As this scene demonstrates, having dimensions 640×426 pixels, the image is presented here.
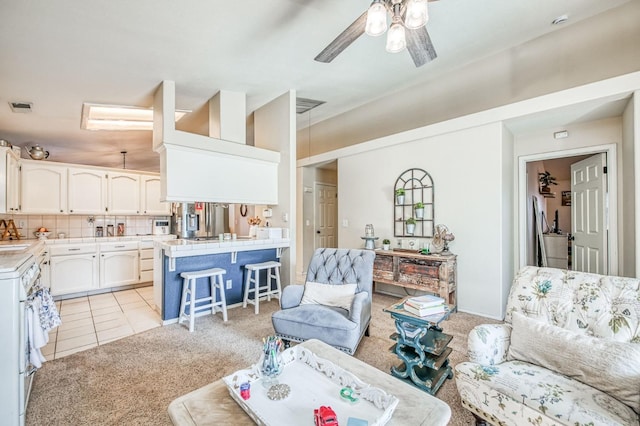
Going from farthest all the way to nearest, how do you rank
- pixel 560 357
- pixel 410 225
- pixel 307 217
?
pixel 307 217, pixel 410 225, pixel 560 357

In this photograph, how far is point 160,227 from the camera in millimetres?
6055

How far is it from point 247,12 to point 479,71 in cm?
319

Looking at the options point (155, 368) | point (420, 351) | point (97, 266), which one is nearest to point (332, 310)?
point (420, 351)

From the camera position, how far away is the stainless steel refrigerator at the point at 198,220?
5328 millimetres

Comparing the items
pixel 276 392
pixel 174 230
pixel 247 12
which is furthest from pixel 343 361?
pixel 174 230

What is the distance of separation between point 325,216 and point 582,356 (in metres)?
5.37

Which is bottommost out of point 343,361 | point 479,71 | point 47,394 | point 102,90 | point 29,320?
point 47,394

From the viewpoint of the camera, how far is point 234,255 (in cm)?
397

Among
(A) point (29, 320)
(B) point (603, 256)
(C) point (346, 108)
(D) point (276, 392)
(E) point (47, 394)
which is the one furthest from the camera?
(C) point (346, 108)

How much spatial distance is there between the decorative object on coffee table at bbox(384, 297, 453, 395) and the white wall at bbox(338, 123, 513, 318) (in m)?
1.68

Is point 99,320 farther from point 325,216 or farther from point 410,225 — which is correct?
point 325,216

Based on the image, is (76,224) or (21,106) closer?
(21,106)

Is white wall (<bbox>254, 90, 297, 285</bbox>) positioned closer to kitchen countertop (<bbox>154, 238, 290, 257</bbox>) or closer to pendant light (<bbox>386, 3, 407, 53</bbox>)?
kitchen countertop (<bbox>154, 238, 290, 257</bbox>)

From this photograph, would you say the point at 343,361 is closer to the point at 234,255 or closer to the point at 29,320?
the point at 29,320
